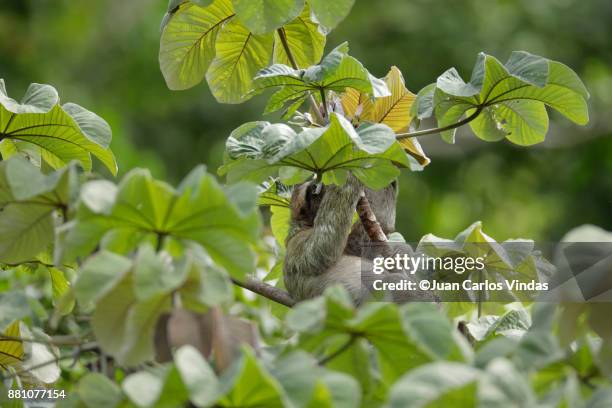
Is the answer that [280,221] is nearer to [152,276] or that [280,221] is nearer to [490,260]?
[490,260]

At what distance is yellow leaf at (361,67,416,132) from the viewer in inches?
60.2

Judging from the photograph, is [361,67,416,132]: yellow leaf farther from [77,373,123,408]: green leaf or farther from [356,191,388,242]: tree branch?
[77,373,123,408]: green leaf

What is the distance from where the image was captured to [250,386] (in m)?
0.77

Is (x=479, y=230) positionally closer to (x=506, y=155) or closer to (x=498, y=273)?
(x=498, y=273)

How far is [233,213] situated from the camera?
2.93ft

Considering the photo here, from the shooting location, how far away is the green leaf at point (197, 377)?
749 mm

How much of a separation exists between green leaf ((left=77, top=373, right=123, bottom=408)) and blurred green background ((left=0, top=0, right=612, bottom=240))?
19.4 ft

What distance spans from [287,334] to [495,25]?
608 cm

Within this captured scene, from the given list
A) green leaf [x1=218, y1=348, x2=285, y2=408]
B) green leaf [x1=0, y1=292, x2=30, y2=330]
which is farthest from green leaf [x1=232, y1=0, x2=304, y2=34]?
green leaf [x1=218, y1=348, x2=285, y2=408]

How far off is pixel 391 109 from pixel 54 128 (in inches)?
21.6

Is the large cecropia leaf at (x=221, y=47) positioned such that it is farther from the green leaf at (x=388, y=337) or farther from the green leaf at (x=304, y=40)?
the green leaf at (x=388, y=337)

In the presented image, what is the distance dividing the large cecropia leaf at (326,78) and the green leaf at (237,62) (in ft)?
0.86

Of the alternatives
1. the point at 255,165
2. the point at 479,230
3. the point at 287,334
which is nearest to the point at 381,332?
the point at 255,165

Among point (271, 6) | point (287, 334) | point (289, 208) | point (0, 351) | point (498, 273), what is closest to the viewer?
point (271, 6)
